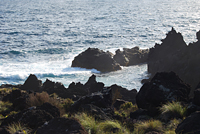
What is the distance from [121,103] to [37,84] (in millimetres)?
12641

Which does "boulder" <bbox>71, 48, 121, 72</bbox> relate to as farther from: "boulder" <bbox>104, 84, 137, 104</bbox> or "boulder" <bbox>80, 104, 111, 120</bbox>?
"boulder" <bbox>80, 104, 111, 120</bbox>

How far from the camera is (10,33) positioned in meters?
70.9

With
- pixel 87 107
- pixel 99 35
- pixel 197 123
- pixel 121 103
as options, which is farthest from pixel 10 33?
pixel 197 123

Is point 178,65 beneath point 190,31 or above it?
beneath

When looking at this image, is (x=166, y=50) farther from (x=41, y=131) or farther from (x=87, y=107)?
(x=41, y=131)

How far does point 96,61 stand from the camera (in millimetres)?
41344

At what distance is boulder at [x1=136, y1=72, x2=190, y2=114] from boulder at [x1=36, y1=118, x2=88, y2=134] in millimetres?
5555

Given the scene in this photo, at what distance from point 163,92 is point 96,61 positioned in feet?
97.3

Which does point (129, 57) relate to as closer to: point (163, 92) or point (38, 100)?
point (163, 92)

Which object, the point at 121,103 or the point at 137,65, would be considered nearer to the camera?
the point at 121,103

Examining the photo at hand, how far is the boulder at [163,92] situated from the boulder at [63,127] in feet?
18.2

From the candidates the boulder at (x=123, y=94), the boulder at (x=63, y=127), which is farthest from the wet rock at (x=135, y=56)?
the boulder at (x=63, y=127)

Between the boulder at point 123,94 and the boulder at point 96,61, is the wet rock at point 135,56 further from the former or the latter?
the boulder at point 123,94

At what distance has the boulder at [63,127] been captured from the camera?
257 inches
